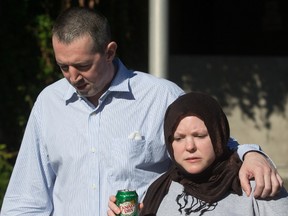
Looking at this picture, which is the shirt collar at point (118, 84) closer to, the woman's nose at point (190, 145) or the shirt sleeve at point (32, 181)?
the shirt sleeve at point (32, 181)

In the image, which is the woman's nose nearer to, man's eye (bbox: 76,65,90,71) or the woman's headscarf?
the woman's headscarf

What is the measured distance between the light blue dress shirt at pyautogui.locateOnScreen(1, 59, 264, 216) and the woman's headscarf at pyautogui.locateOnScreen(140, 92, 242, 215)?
16cm

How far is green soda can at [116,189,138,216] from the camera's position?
3.00 meters

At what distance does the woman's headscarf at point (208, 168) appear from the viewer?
10.0 feet

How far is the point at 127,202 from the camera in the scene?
9.86 feet

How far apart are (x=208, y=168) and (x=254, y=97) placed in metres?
6.11

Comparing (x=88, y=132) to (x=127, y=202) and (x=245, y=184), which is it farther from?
(x=245, y=184)

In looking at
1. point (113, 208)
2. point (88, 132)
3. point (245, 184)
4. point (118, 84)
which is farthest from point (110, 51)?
point (245, 184)

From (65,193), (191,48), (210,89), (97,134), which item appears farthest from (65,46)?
(191,48)

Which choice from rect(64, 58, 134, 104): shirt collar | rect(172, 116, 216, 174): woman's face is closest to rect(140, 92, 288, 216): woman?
rect(172, 116, 216, 174): woman's face

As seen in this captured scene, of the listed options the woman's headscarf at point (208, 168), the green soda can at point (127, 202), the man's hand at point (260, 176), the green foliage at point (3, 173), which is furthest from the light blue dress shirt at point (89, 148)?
the green foliage at point (3, 173)

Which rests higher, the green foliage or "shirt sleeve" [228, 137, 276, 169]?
"shirt sleeve" [228, 137, 276, 169]

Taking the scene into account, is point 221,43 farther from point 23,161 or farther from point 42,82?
point 23,161

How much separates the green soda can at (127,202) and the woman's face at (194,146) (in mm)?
223
